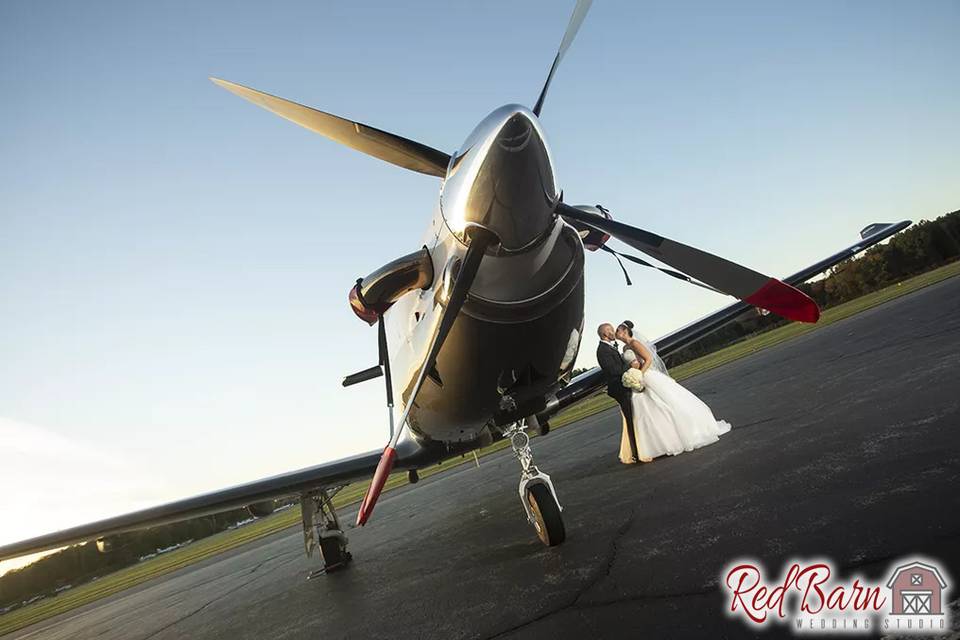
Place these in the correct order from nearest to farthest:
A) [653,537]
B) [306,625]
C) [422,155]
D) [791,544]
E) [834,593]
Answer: [834,593]
[791,544]
[653,537]
[422,155]
[306,625]

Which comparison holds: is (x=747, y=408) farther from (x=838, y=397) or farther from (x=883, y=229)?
(x=883, y=229)

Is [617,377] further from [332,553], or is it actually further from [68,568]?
[68,568]

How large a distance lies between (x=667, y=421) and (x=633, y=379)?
3.05ft

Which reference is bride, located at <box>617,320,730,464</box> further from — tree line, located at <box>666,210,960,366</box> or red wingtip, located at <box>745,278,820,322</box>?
tree line, located at <box>666,210,960,366</box>

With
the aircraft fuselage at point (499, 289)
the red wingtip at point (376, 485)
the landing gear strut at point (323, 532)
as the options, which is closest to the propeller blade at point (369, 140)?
the aircraft fuselage at point (499, 289)

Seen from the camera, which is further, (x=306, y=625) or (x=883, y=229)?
(x=883, y=229)

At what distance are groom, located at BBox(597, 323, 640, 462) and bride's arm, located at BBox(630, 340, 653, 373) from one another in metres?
0.16

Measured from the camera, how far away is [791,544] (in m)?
3.35

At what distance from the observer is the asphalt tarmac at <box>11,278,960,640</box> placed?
3.05 meters

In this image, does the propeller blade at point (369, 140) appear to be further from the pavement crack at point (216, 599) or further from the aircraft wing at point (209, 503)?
the pavement crack at point (216, 599)

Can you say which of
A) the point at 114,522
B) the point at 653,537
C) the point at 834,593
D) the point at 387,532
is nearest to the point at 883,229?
the point at 653,537

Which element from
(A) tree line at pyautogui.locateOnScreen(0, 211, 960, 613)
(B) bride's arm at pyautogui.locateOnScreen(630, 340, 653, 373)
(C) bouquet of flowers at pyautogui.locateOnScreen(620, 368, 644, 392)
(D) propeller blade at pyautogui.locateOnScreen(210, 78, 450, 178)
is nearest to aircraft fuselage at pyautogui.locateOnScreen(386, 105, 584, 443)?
(D) propeller blade at pyautogui.locateOnScreen(210, 78, 450, 178)

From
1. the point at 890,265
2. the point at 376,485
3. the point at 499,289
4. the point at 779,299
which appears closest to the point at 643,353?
the point at 779,299

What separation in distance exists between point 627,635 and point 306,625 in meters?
3.92
